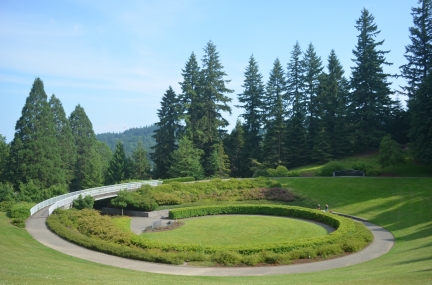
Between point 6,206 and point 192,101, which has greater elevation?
point 192,101

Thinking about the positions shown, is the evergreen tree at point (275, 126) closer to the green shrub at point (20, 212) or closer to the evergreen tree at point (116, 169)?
the evergreen tree at point (116, 169)

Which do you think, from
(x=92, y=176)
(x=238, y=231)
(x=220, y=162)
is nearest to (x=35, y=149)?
(x=92, y=176)

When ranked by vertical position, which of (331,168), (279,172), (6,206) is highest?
(331,168)

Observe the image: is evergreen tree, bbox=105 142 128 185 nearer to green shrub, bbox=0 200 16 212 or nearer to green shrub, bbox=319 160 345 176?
green shrub, bbox=0 200 16 212

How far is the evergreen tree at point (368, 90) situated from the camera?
182 feet

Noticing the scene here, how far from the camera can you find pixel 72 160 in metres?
64.4

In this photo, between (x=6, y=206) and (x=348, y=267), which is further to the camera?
(x=6, y=206)

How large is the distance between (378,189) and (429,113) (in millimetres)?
11697

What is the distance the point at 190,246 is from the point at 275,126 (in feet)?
134

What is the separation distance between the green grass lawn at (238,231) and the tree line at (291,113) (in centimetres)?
2276

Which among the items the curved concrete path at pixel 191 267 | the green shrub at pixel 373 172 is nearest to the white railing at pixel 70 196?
the curved concrete path at pixel 191 267

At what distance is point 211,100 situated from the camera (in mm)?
64750

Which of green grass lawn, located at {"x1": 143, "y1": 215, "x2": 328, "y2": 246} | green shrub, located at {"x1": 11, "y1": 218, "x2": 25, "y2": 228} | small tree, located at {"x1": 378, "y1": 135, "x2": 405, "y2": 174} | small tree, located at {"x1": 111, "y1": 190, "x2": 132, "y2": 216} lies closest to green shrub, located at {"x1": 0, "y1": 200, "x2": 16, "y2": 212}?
green shrub, located at {"x1": 11, "y1": 218, "x2": 25, "y2": 228}

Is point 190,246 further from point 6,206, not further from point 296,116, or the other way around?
point 296,116
